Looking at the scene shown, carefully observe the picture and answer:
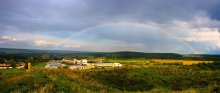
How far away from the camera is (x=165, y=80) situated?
22203mm

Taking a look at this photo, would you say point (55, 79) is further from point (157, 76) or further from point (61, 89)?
point (157, 76)

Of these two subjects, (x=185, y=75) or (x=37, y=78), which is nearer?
(x=37, y=78)

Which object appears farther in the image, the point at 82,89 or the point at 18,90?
the point at 82,89

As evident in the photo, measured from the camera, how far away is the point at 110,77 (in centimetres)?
2266

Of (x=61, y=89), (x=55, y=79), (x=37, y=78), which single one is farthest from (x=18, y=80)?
(x=61, y=89)

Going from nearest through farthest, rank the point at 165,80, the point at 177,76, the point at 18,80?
the point at 18,80, the point at 165,80, the point at 177,76

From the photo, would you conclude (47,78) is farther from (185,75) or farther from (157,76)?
(185,75)

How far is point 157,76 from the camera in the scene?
23188mm

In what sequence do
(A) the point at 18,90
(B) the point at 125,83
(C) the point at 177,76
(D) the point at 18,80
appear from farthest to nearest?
1. (C) the point at 177,76
2. (B) the point at 125,83
3. (D) the point at 18,80
4. (A) the point at 18,90

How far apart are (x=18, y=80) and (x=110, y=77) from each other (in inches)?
316

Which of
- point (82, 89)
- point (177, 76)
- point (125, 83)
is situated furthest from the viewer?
point (177, 76)

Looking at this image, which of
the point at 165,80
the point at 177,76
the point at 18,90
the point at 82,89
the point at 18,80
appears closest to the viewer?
the point at 18,90

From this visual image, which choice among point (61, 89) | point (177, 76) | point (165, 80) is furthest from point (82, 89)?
point (177, 76)

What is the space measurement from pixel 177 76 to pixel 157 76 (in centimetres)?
201
